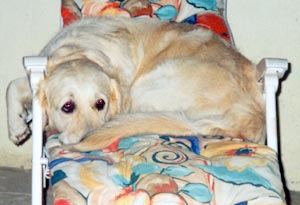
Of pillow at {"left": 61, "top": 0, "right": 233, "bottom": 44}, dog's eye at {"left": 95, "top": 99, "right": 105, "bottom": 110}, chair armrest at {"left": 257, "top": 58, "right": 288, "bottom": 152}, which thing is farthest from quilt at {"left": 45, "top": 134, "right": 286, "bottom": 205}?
pillow at {"left": 61, "top": 0, "right": 233, "bottom": 44}

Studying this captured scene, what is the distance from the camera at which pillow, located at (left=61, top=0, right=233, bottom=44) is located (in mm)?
3418

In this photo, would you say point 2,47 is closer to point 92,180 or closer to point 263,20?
point 263,20

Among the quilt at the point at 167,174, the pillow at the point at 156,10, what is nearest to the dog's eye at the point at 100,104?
the quilt at the point at 167,174

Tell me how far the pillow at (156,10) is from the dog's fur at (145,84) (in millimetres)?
120

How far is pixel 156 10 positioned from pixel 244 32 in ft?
2.36

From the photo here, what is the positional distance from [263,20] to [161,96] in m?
1.24

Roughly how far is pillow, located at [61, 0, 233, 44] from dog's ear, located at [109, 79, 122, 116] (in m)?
0.59

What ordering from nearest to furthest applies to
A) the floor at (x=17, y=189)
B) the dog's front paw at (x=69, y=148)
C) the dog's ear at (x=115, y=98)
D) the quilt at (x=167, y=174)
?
the quilt at (x=167, y=174) < the dog's front paw at (x=69, y=148) < the dog's ear at (x=115, y=98) < the floor at (x=17, y=189)

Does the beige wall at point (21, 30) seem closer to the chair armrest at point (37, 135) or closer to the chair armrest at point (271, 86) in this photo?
the chair armrest at point (37, 135)

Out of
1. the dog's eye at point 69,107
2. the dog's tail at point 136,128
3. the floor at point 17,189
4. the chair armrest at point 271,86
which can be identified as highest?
the chair armrest at point 271,86

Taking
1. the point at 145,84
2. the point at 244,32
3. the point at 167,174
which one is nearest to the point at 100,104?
the point at 145,84

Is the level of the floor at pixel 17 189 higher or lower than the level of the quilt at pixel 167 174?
lower

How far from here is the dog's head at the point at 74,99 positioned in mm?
2791

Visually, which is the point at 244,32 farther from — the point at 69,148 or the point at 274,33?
the point at 69,148
